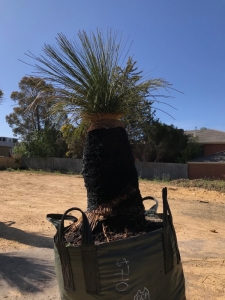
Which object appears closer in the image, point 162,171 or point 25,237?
point 25,237

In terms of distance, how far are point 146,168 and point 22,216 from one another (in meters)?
17.9

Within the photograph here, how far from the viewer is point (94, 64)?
7.80ft

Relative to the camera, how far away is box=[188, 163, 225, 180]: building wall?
22567 mm

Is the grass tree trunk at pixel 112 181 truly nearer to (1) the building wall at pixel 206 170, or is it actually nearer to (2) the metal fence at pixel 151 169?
(1) the building wall at pixel 206 170

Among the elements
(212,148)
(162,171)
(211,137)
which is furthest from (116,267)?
(211,137)

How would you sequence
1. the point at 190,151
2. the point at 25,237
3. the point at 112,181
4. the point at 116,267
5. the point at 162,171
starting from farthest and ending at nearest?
1. the point at 190,151
2. the point at 162,171
3. the point at 25,237
4. the point at 112,181
5. the point at 116,267

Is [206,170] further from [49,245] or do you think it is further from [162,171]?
[49,245]

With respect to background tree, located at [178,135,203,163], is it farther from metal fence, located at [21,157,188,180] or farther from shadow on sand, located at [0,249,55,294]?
shadow on sand, located at [0,249,55,294]

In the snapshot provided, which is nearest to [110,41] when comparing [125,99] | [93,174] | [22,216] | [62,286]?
[125,99]

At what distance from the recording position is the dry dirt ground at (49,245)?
3.84 metres

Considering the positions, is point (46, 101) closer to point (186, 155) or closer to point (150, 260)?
point (150, 260)

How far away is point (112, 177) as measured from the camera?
2.14 m

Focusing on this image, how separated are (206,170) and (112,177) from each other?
73.1 ft

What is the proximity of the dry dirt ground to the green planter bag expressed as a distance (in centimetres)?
186
